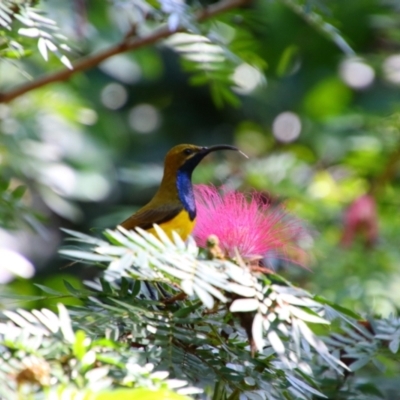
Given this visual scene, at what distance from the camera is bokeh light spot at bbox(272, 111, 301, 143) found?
4.61 metres

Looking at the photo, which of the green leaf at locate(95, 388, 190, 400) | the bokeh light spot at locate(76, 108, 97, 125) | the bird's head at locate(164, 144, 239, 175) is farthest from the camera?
the bokeh light spot at locate(76, 108, 97, 125)

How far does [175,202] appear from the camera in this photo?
6.98 feet

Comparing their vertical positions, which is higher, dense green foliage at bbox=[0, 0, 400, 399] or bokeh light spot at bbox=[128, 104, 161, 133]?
dense green foliage at bbox=[0, 0, 400, 399]

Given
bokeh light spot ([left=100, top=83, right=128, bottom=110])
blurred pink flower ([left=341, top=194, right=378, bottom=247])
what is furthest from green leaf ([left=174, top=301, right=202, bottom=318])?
bokeh light spot ([left=100, top=83, right=128, bottom=110])

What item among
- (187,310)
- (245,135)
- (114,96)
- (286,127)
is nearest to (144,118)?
(114,96)

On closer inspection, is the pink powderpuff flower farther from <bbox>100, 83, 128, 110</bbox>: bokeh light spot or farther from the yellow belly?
<bbox>100, 83, 128, 110</bbox>: bokeh light spot

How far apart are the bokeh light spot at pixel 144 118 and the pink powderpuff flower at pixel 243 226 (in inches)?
134

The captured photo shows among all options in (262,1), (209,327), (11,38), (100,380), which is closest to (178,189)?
(11,38)

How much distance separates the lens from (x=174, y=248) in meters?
1.05

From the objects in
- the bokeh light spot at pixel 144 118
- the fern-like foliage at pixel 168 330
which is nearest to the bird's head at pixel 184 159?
the fern-like foliage at pixel 168 330

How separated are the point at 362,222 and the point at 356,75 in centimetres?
225

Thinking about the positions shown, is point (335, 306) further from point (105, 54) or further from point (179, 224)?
point (105, 54)

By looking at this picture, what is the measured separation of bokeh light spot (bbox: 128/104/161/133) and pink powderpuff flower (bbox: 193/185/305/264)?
11.1 ft

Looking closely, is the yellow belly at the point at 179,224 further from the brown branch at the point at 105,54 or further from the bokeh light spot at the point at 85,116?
the bokeh light spot at the point at 85,116
